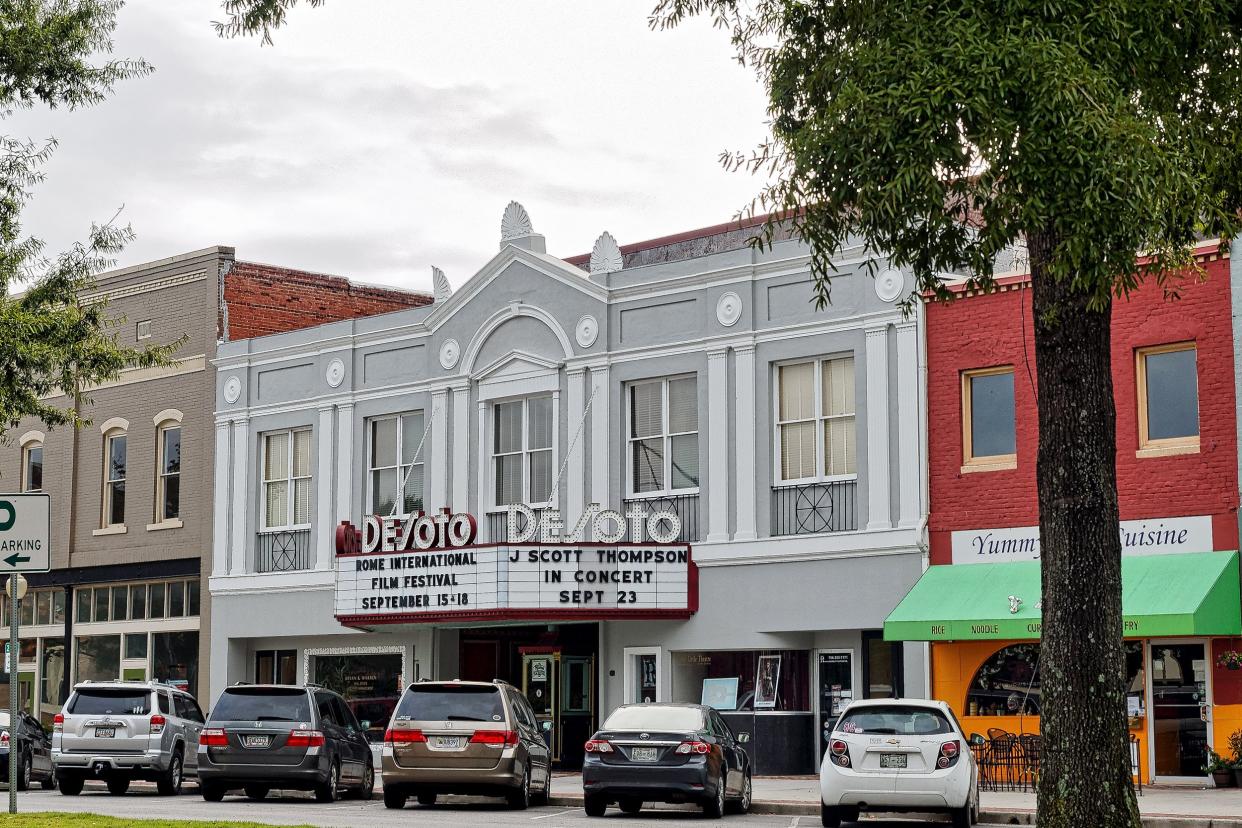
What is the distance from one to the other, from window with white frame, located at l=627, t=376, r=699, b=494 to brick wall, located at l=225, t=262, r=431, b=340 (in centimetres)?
1020

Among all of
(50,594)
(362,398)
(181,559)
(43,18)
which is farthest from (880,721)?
(50,594)

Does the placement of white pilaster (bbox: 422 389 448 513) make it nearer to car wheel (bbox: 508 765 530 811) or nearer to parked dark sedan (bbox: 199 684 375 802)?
parked dark sedan (bbox: 199 684 375 802)

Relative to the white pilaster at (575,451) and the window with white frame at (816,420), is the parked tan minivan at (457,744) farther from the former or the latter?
the white pilaster at (575,451)

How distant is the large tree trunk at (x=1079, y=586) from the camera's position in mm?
13391

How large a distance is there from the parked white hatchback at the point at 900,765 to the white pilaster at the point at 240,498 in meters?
19.0

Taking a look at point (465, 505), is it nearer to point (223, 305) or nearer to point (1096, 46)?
point (223, 305)

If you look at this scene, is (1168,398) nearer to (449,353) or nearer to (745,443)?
(745,443)

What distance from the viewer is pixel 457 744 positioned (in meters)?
22.6

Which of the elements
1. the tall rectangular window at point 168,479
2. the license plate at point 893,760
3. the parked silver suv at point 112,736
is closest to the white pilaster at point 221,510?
the tall rectangular window at point 168,479

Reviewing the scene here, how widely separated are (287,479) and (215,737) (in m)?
12.4

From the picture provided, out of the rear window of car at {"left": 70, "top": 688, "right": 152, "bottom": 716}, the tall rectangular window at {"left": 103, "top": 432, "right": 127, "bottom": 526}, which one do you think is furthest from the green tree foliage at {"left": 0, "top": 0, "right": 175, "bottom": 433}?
the tall rectangular window at {"left": 103, "top": 432, "right": 127, "bottom": 526}

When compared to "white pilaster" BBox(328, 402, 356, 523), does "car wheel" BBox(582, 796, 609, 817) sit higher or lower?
lower

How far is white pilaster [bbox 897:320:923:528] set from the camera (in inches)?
1069

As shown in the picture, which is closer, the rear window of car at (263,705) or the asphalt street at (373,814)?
the asphalt street at (373,814)
